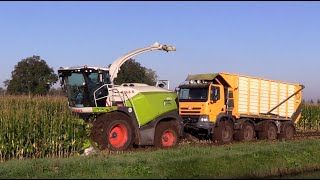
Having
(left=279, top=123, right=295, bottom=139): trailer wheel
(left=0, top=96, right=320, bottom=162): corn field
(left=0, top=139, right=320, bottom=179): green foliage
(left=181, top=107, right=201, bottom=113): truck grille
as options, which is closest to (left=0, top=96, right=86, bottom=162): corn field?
(left=0, top=96, right=320, bottom=162): corn field

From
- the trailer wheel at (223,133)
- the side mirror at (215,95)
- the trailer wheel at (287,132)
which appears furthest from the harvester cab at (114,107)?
the trailer wheel at (287,132)

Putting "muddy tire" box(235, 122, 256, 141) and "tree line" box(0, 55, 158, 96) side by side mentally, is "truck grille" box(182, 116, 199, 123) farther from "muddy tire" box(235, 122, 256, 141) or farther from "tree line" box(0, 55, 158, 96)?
"tree line" box(0, 55, 158, 96)

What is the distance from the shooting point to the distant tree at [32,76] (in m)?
38.4

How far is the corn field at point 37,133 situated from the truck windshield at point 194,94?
684cm

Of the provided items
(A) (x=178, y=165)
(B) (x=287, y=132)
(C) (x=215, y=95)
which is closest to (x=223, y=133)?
(C) (x=215, y=95)

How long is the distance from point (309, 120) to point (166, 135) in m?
19.5

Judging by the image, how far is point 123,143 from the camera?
17.1m

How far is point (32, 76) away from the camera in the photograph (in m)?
39.3

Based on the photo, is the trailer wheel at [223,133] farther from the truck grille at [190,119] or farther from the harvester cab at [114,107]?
the harvester cab at [114,107]

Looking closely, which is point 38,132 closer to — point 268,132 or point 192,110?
point 192,110

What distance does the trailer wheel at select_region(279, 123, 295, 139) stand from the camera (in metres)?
26.1

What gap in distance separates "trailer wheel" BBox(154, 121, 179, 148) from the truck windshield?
9.54ft

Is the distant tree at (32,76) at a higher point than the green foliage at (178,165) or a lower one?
higher

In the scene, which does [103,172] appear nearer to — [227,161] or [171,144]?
[227,161]
